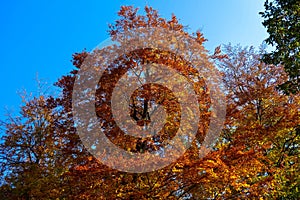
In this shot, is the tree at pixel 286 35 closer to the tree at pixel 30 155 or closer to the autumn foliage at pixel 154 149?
the autumn foliage at pixel 154 149

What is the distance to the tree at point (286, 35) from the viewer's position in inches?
408

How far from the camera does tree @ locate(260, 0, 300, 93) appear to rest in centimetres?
1037

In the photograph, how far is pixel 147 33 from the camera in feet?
36.7

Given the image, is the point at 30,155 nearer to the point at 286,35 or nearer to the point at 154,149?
the point at 154,149

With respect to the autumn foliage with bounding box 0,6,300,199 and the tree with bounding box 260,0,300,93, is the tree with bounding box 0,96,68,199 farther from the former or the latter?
the tree with bounding box 260,0,300,93

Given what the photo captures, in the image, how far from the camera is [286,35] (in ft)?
35.4

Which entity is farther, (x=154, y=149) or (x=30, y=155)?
(x=30, y=155)

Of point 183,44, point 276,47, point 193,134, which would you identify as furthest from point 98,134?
point 276,47

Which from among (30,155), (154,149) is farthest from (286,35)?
(30,155)

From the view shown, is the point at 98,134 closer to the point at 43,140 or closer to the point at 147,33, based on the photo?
the point at 147,33

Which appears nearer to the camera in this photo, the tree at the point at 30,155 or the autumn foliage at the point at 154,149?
the autumn foliage at the point at 154,149

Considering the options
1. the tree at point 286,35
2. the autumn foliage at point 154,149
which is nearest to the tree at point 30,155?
the autumn foliage at point 154,149

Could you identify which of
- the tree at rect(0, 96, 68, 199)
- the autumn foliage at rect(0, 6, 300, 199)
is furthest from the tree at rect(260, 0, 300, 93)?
A: the tree at rect(0, 96, 68, 199)

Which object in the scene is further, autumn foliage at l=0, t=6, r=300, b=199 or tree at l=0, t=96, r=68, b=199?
tree at l=0, t=96, r=68, b=199
